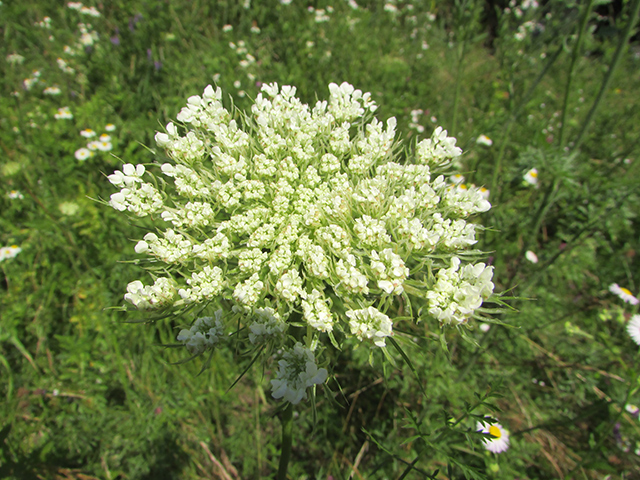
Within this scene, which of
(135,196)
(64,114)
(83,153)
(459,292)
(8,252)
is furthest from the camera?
(64,114)

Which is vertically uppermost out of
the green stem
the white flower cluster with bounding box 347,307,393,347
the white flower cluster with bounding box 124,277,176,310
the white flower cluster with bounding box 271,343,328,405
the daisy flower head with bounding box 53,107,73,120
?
the daisy flower head with bounding box 53,107,73,120

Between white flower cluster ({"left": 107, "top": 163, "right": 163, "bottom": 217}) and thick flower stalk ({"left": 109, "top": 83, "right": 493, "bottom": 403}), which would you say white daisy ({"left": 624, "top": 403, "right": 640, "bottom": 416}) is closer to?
thick flower stalk ({"left": 109, "top": 83, "right": 493, "bottom": 403})

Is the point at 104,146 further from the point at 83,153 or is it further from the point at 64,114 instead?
the point at 64,114

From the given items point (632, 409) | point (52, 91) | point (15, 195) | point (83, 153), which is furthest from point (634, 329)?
point (52, 91)

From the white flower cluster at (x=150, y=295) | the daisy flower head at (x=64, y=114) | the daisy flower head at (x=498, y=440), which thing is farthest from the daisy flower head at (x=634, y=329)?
the daisy flower head at (x=64, y=114)

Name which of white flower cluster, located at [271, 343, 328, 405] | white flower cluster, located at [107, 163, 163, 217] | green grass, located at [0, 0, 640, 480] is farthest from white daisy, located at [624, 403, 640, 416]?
white flower cluster, located at [107, 163, 163, 217]

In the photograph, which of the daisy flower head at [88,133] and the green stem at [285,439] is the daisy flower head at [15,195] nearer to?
the daisy flower head at [88,133]

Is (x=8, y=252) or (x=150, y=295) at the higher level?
(x=150, y=295)
